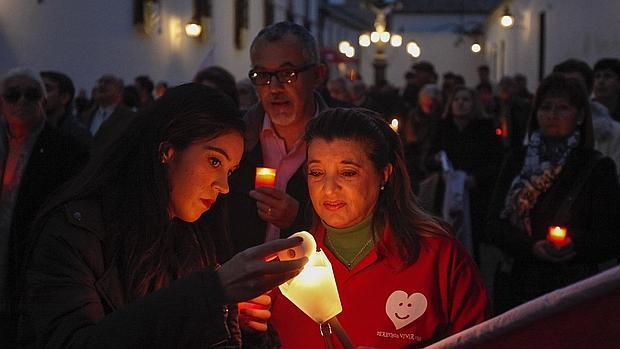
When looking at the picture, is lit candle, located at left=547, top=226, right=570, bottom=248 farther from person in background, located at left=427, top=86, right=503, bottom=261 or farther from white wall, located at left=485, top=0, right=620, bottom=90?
white wall, located at left=485, top=0, right=620, bottom=90

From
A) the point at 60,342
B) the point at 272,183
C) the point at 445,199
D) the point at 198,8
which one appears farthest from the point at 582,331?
the point at 198,8

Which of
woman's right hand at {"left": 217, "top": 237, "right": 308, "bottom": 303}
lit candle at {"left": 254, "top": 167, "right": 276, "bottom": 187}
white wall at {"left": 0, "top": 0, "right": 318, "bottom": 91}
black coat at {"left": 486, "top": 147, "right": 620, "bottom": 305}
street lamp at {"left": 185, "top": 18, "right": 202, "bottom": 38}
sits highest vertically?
street lamp at {"left": 185, "top": 18, "right": 202, "bottom": 38}

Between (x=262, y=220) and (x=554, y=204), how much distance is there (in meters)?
1.63

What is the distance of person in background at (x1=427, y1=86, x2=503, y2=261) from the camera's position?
8.09 m

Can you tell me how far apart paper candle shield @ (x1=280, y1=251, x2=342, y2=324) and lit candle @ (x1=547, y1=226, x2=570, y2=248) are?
2.65 metres

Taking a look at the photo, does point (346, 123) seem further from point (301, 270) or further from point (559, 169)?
point (559, 169)

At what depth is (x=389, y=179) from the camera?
10.6 feet

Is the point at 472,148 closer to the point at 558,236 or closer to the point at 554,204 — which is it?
the point at 554,204

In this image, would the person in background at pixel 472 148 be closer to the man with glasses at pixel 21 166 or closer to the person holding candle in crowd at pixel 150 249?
the man with glasses at pixel 21 166

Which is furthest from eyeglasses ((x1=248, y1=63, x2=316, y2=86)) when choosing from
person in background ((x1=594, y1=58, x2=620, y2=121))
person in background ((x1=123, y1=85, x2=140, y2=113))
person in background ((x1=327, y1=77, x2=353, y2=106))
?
person in background ((x1=327, y1=77, x2=353, y2=106))

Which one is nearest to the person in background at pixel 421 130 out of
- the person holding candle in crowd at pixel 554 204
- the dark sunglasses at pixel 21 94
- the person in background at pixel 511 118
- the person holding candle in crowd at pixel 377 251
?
the person in background at pixel 511 118

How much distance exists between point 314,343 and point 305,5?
35.5 m

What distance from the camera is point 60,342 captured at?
2141 mm

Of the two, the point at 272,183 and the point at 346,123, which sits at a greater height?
the point at 346,123
